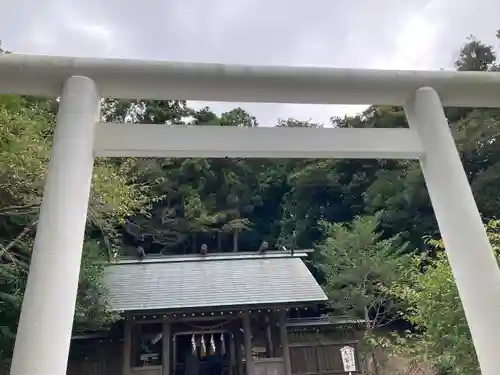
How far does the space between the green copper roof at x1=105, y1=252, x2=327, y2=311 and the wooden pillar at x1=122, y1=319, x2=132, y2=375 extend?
1.35 ft

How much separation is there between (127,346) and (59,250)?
5910mm

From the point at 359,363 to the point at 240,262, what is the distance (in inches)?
116

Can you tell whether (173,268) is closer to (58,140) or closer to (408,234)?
(408,234)

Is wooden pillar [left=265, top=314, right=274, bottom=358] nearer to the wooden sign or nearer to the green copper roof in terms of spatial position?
the green copper roof

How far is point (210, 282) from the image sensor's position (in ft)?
24.1

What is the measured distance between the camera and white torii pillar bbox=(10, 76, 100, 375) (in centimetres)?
108

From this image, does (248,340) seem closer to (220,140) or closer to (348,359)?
(348,359)

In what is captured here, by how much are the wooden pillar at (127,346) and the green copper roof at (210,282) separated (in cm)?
41

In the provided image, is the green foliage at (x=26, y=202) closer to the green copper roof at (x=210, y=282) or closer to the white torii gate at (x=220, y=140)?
the green copper roof at (x=210, y=282)

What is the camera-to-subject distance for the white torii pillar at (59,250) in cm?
108

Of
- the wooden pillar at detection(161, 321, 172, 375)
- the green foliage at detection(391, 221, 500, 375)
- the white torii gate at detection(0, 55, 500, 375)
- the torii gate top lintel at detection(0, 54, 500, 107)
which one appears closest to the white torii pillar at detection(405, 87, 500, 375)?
the white torii gate at detection(0, 55, 500, 375)

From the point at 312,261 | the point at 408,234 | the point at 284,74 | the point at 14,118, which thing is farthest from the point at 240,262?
Result: the point at 284,74

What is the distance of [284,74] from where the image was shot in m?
1.61

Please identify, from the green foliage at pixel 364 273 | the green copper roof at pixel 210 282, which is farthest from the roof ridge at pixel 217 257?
the green foliage at pixel 364 273
